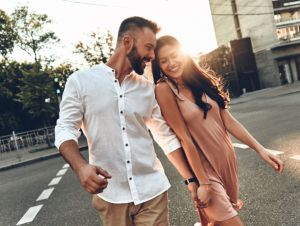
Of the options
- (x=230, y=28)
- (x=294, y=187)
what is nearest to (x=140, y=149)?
(x=294, y=187)

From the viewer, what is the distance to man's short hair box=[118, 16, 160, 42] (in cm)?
254

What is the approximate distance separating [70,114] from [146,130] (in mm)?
509

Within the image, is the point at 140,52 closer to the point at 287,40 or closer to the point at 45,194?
the point at 45,194

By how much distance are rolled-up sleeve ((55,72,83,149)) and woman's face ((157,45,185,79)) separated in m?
0.71

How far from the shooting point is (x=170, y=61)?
9.31 ft

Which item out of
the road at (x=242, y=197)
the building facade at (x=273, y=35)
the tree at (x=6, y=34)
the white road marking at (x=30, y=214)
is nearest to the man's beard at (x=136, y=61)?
the road at (x=242, y=197)

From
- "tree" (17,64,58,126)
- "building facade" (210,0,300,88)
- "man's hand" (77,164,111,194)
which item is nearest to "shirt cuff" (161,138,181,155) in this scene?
"man's hand" (77,164,111,194)

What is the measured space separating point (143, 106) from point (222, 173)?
Result: 738 millimetres

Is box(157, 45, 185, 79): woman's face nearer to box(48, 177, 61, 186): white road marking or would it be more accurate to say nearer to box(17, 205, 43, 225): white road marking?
box(17, 205, 43, 225): white road marking

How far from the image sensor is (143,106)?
253 centimetres

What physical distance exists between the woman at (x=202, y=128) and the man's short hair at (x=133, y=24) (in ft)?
0.87

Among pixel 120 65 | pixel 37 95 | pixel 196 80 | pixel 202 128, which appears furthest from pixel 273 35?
pixel 120 65

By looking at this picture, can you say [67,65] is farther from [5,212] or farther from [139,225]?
[139,225]

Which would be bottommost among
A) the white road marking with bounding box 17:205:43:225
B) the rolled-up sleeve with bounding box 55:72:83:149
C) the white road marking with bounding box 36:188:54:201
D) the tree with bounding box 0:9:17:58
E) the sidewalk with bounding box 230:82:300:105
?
the sidewalk with bounding box 230:82:300:105
